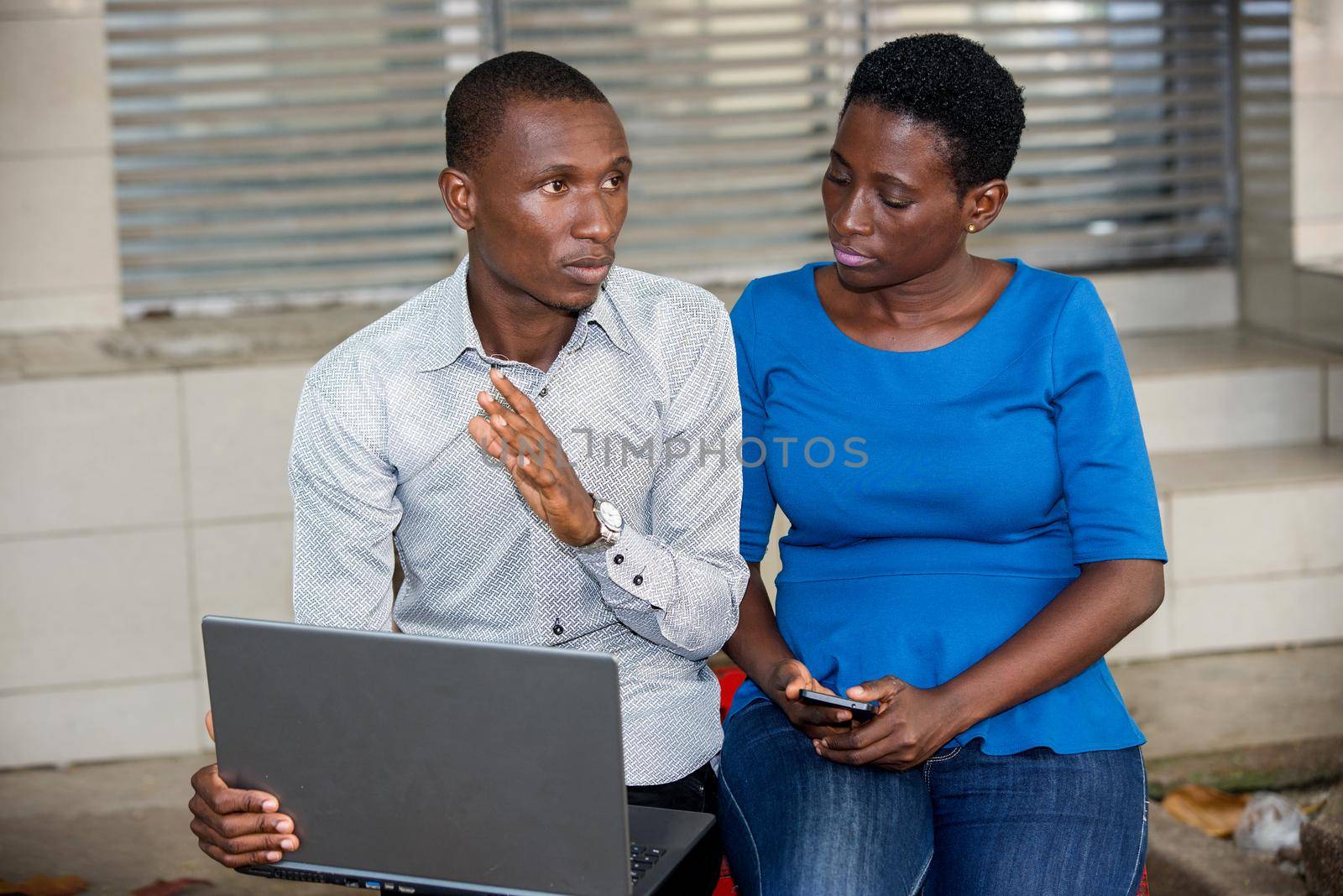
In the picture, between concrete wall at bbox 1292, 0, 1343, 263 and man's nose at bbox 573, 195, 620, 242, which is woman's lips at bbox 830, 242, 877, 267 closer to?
man's nose at bbox 573, 195, 620, 242

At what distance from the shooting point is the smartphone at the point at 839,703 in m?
1.85

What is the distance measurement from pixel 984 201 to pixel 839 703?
2.64ft

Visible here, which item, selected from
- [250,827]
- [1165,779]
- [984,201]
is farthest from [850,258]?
[1165,779]

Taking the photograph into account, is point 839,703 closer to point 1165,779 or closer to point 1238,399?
point 1165,779

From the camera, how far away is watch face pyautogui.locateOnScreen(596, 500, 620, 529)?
179 centimetres

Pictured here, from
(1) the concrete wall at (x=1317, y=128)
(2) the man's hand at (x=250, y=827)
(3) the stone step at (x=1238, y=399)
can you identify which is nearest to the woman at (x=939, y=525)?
(2) the man's hand at (x=250, y=827)

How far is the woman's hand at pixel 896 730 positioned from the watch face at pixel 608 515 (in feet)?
1.26

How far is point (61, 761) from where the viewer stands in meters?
3.72

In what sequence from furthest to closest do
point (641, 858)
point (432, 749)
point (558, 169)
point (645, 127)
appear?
1. point (645, 127)
2. point (558, 169)
3. point (641, 858)
4. point (432, 749)

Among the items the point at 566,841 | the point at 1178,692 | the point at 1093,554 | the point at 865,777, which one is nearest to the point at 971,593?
the point at 1093,554

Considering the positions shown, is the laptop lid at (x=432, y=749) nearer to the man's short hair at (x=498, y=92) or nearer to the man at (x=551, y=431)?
the man at (x=551, y=431)

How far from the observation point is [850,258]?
2117 mm

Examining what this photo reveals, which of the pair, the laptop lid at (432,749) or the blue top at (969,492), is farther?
the blue top at (969,492)

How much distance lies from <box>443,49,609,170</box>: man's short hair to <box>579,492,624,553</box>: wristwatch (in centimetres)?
51
